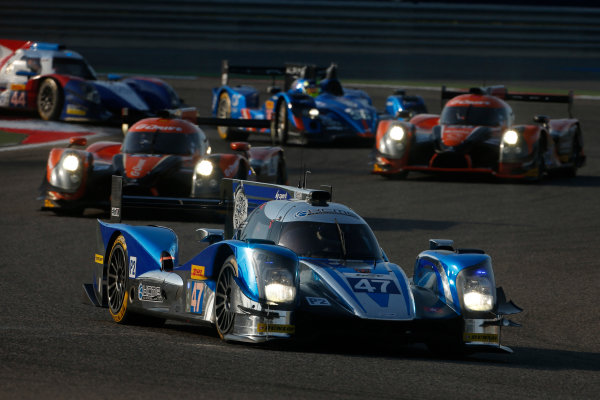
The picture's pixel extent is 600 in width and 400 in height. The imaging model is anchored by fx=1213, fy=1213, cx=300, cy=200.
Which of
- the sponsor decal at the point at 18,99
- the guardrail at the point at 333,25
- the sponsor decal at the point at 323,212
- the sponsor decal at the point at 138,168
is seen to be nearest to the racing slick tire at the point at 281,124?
the sponsor decal at the point at 18,99

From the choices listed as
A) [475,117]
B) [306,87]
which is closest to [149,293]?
[475,117]

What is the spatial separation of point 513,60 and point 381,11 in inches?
220

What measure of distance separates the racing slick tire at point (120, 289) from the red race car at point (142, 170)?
5.35m

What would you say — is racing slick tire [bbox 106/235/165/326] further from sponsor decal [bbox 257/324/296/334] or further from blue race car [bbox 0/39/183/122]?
blue race car [bbox 0/39/183/122]

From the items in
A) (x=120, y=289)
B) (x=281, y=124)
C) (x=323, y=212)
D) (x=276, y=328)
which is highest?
(x=281, y=124)

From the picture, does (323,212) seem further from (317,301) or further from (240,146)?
(240,146)

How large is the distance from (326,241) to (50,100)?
19548mm

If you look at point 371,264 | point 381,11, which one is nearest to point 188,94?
point 381,11

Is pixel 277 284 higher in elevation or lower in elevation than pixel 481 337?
higher

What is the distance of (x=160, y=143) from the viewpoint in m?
16.9

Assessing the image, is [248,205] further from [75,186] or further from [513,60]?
[513,60]

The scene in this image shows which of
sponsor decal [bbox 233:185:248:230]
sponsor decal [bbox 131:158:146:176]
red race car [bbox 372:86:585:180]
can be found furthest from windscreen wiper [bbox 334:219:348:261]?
red race car [bbox 372:86:585:180]

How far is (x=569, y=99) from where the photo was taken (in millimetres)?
22453

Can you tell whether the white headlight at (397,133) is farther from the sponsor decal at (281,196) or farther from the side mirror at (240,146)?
the sponsor decal at (281,196)
